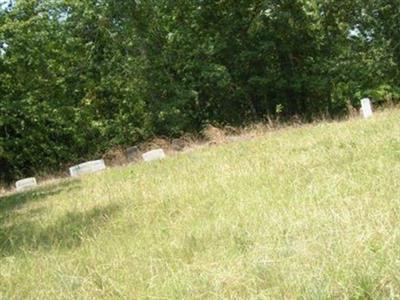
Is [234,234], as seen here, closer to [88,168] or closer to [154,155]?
[154,155]

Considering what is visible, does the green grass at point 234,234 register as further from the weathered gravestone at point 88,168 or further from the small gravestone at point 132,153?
the small gravestone at point 132,153

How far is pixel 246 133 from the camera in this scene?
1539cm

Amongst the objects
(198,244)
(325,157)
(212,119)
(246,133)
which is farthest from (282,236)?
(212,119)

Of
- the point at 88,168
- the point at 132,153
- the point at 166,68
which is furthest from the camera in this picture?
the point at 166,68

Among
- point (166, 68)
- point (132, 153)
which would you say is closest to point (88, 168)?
point (132, 153)

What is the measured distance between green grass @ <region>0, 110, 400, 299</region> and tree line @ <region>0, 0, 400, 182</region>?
1220 cm

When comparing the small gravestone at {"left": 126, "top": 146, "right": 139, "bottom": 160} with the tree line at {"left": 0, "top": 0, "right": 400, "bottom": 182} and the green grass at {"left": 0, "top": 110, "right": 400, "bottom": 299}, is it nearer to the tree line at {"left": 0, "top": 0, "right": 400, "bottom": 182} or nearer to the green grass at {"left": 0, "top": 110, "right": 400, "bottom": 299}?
the tree line at {"left": 0, "top": 0, "right": 400, "bottom": 182}

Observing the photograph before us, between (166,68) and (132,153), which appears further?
(166,68)

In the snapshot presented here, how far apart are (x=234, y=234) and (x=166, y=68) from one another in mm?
16815

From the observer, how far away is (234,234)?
452 centimetres

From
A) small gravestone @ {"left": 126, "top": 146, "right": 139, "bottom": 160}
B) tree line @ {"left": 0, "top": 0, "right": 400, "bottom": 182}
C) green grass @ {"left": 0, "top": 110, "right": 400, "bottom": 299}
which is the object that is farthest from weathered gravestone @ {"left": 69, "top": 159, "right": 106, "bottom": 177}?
green grass @ {"left": 0, "top": 110, "right": 400, "bottom": 299}

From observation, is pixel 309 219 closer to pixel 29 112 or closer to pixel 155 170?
pixel 155 170

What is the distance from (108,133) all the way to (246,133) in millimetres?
8137

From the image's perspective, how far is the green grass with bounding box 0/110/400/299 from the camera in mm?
3250
